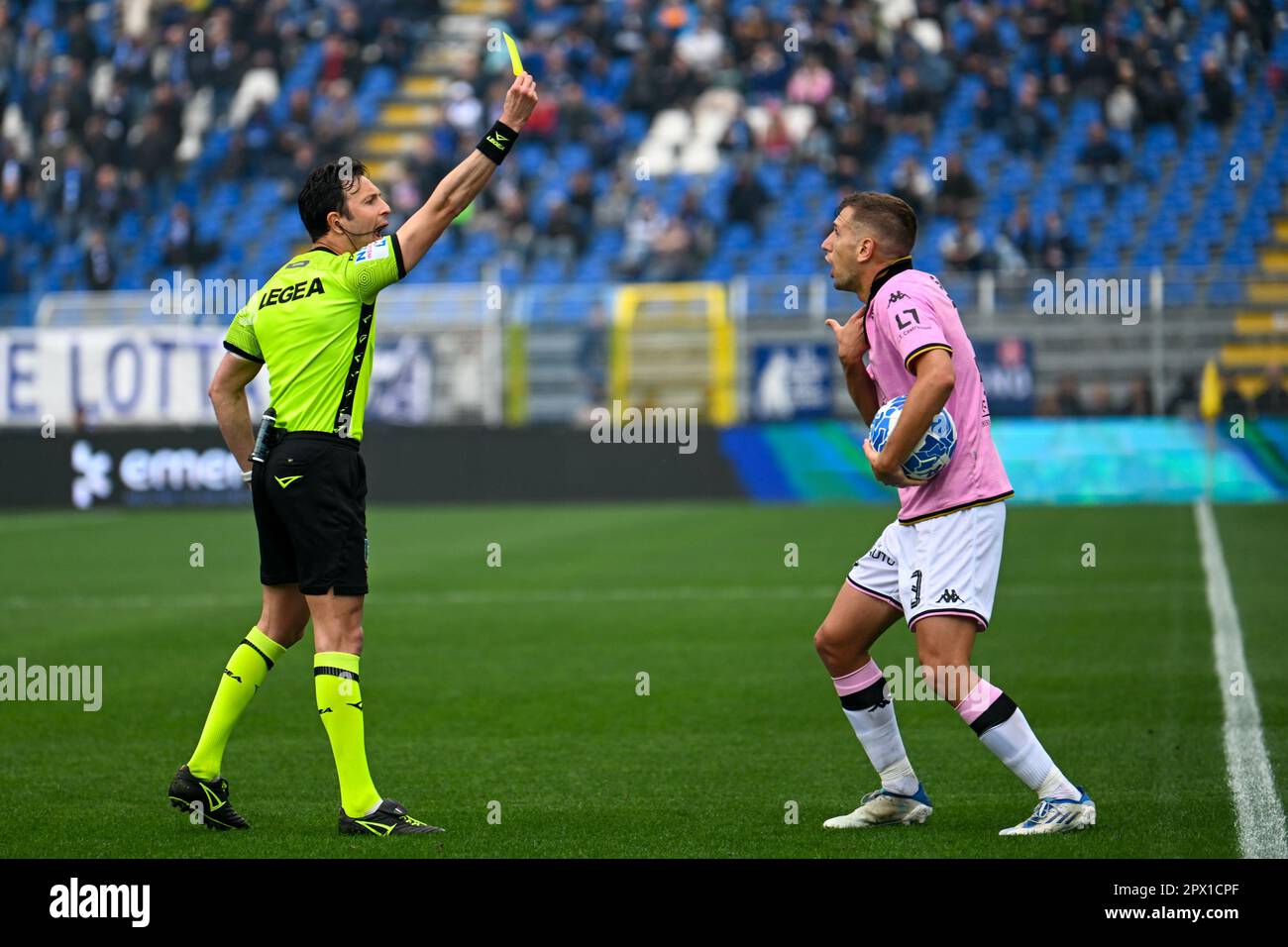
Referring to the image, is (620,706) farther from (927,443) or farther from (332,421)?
(927,443)

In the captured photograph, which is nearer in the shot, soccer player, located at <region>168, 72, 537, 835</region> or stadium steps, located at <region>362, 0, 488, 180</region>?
soccer player, located at <region>168, 72, 537, 835</region>

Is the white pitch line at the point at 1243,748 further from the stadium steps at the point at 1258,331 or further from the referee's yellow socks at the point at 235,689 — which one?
the stadium steps at the point at 1258,331

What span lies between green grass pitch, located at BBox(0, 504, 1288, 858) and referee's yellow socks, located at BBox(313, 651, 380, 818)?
6.6 inches

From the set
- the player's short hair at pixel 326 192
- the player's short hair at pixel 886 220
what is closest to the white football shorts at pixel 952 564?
the player's short hair at pixel 886 220

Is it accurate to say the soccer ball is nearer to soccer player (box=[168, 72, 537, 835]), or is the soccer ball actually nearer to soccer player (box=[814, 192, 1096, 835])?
soccer player (box=[814, 192, 1096, 835])

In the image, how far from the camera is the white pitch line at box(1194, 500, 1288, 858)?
5.81 m

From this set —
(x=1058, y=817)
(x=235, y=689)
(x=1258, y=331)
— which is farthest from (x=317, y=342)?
(x=1258, y=331)

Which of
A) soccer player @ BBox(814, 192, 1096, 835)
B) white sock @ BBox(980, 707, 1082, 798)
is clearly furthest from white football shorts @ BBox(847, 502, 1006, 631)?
white sock @ BBox(980, 707, 1082, 798)

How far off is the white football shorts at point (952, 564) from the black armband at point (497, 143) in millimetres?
1846

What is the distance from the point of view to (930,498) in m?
5.90

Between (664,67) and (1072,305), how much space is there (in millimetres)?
9359

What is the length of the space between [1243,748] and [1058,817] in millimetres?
2054

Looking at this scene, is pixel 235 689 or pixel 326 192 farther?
pixel 235 689
